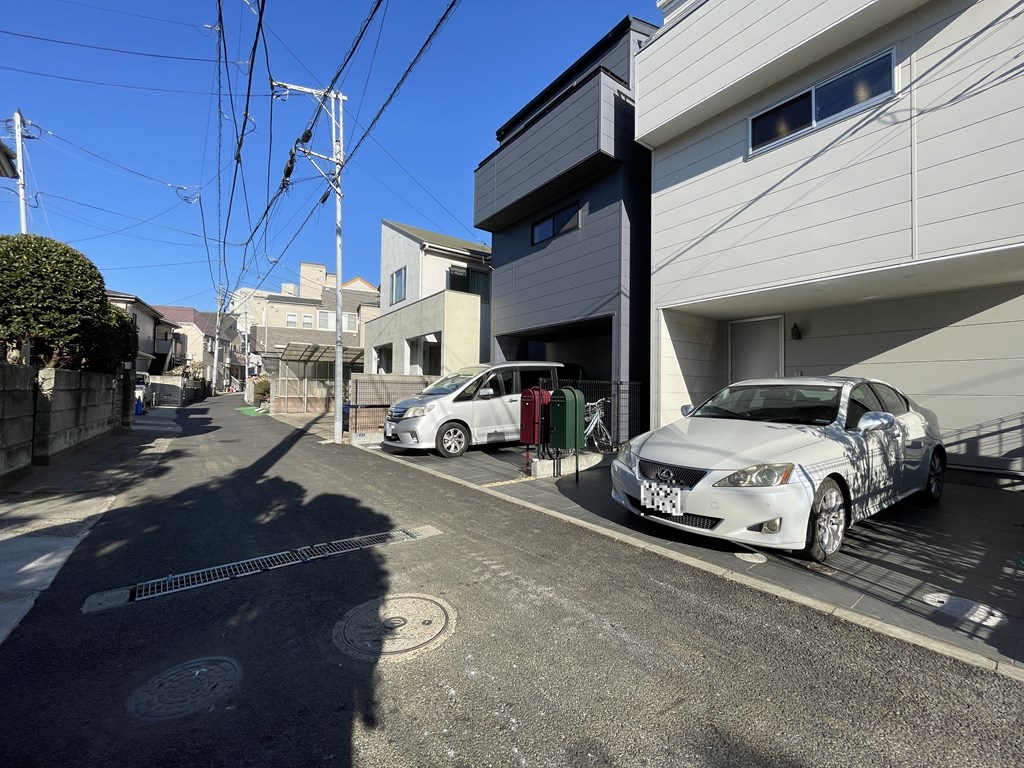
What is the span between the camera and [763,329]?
9.45 meters

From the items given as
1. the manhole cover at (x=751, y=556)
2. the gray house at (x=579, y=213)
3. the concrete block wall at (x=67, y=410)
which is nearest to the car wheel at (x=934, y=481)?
the manhole cover at (x=751, y=556)

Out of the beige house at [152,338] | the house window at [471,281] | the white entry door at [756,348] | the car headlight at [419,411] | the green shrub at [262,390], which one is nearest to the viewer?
the car headlight at [419,411]

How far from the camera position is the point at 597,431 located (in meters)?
9.52

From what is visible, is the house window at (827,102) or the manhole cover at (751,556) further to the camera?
the house window at (827,102)

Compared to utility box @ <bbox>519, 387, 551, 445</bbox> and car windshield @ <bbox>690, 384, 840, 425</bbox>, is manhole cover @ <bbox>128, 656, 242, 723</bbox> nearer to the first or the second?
car windshield @ <bbox>690, 384, 840, 425</bbox>

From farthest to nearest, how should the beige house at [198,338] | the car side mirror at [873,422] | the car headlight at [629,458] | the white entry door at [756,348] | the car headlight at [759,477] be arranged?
the beige house at [198,338] → the white entry door at [756,348] → the car headlight at [629,458] → the car side mirror at [873,422] → the car headlight at [759,477]

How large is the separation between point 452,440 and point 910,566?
6.97 meters

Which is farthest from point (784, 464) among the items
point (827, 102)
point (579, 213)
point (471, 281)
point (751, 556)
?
point (471, 281)

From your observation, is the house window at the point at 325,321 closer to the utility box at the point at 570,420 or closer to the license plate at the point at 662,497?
the utility box at the point at 570,420

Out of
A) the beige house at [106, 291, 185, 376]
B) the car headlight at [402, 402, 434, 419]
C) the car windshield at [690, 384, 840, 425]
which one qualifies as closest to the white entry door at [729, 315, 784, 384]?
the car windshield at [690, 384, 840, 425]

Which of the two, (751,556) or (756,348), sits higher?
(756,348)

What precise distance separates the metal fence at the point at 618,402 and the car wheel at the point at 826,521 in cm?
526

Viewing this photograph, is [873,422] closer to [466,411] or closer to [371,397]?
[466,411]

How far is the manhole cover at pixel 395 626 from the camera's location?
2.63 meters
